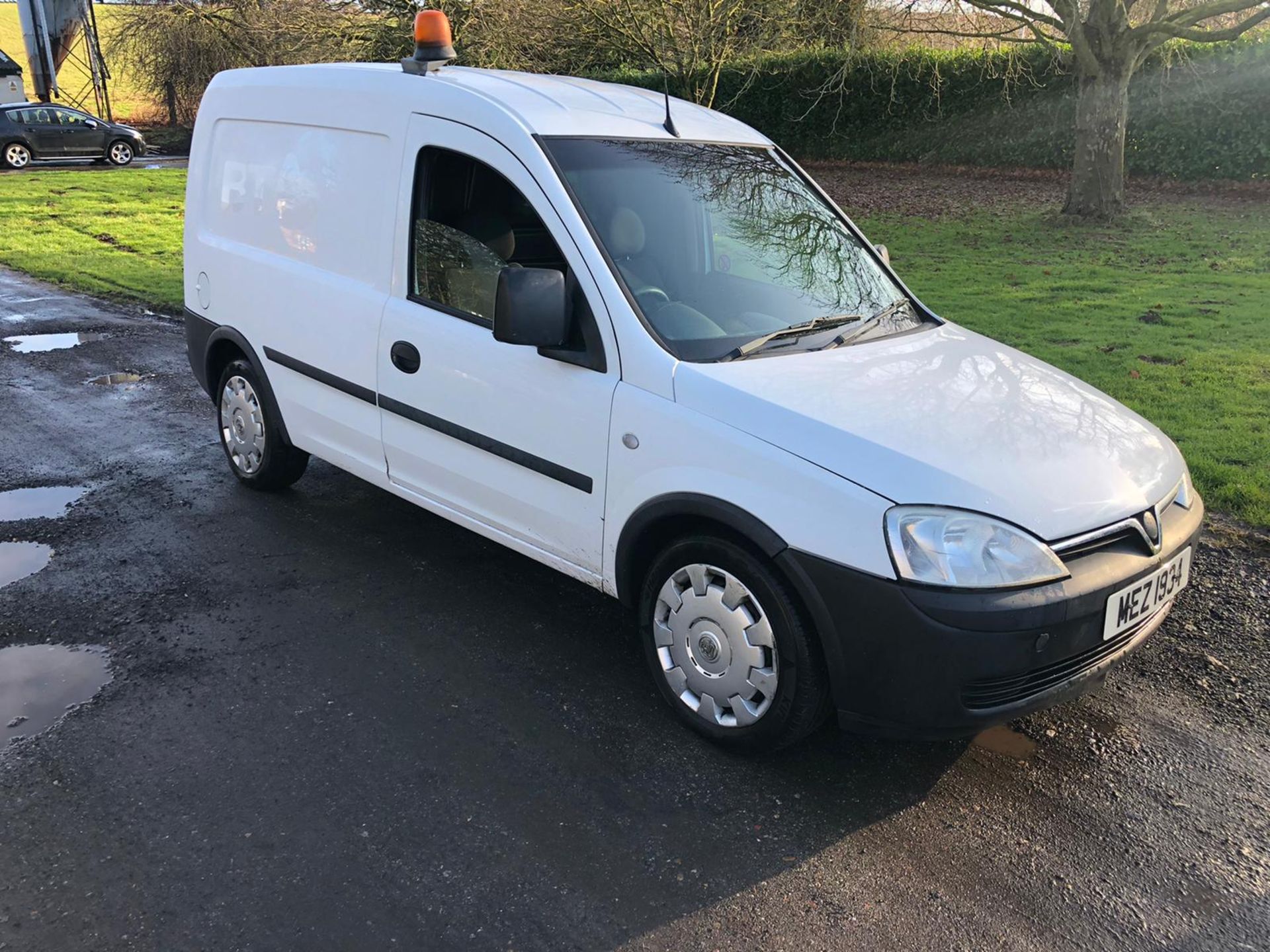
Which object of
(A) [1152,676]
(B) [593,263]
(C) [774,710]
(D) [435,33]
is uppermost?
(D) [435,33]

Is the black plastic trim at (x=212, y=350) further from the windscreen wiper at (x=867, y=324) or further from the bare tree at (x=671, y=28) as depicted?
the bare tree at (x=671, y=28)

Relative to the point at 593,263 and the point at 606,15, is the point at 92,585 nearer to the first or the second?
the point at 593,263

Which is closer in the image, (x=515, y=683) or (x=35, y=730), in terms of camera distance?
(x=35, y=730)

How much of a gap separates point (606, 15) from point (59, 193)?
43.5 feet

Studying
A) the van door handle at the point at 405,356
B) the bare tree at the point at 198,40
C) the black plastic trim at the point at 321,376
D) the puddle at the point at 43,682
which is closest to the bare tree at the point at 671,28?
the bare tree at the point at 198,40

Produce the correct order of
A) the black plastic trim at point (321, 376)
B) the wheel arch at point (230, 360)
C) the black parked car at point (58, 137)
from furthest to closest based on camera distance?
1. the black parked car at point (58, 137)
2. the wheel arch at point (230, 360)
3. the black plastic trim at point (321, 376)

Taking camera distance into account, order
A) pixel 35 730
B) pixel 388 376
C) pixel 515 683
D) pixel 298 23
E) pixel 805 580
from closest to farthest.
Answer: pixel 805 580 < pixel 35 730 < pixel 515 683 < pixel 388 376 < pixel 298 23

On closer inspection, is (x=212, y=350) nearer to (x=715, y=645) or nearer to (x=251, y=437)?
(x=251, y=437)

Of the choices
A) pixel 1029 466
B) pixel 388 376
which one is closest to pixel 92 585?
pixel 388 376

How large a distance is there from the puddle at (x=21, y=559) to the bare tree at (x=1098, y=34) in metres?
14.5

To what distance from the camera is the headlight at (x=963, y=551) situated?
9.80ft

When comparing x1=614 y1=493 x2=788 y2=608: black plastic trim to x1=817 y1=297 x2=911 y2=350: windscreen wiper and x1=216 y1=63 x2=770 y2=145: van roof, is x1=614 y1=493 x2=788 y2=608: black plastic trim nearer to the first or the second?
x1=817 y1=297 x2=911 y2=350: windscreen wiper

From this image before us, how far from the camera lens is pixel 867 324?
4172 millimetres

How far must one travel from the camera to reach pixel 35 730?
11.8ft
